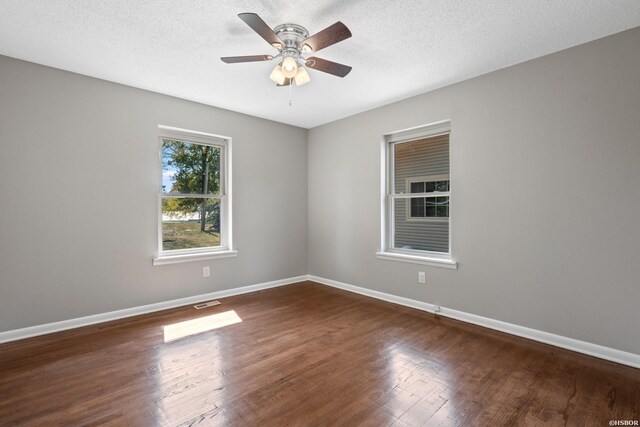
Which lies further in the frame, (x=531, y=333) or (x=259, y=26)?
(x=531, y=333)

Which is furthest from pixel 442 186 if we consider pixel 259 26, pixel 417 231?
pixel 259 26

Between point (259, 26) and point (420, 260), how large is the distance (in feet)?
9.47

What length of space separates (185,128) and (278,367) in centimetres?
299

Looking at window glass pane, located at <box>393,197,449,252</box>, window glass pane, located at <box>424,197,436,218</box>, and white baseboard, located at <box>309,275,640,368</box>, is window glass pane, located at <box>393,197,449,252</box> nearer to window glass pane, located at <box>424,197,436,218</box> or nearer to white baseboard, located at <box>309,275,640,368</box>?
window glass pane, located at <box>424,197,436,218</box>

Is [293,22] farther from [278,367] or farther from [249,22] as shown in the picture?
[278,367]

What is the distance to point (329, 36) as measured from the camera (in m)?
1.99

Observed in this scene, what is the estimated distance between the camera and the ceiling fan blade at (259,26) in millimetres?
1771

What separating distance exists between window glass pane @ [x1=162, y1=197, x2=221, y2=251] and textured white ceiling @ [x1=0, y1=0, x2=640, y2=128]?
4.56ft

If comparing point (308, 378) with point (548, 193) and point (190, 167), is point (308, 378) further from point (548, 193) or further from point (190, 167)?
point (190, 167)

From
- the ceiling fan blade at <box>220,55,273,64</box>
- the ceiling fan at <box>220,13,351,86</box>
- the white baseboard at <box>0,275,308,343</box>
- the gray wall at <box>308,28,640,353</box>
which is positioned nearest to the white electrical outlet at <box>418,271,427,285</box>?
the gray wall at <box>308,28,640,353</box>

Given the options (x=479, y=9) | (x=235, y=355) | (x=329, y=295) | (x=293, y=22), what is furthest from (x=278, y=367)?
(x=479, y=9)

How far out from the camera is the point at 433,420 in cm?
171

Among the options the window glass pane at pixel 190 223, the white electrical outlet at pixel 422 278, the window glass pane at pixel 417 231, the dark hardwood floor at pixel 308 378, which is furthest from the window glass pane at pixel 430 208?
the window glass pane at pixel 190 223

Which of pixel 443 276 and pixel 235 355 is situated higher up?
pixel 443 276
